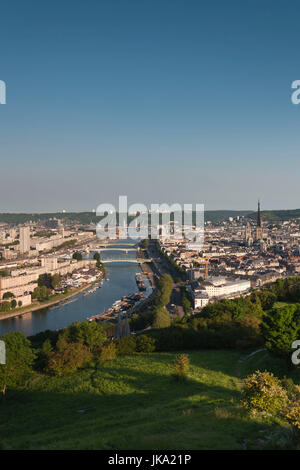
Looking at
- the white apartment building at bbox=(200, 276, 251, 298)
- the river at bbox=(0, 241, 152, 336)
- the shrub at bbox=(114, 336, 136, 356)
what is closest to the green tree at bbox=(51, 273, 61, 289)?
the river at bbox=(0, 241, 152, 336)

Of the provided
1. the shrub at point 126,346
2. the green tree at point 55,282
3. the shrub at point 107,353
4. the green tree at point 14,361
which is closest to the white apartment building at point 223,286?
the green tree at point 55,282

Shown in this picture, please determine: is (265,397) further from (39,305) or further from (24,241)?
(24,241)

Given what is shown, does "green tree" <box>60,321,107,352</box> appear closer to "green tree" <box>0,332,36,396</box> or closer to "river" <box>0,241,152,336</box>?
"green tree" <box>0,332,36,396</box>

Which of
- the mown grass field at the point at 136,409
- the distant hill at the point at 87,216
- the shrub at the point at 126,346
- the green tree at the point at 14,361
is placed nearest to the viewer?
the mown grass field at the point at 136,409

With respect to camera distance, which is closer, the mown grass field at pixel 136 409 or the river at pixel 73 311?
the mown grass field at pixel 136 409

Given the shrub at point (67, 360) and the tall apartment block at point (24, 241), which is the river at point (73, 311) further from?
the tall apartment block at point (24, 241)

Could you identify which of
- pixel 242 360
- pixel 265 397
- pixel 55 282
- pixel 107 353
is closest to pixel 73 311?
pixel 55 282
